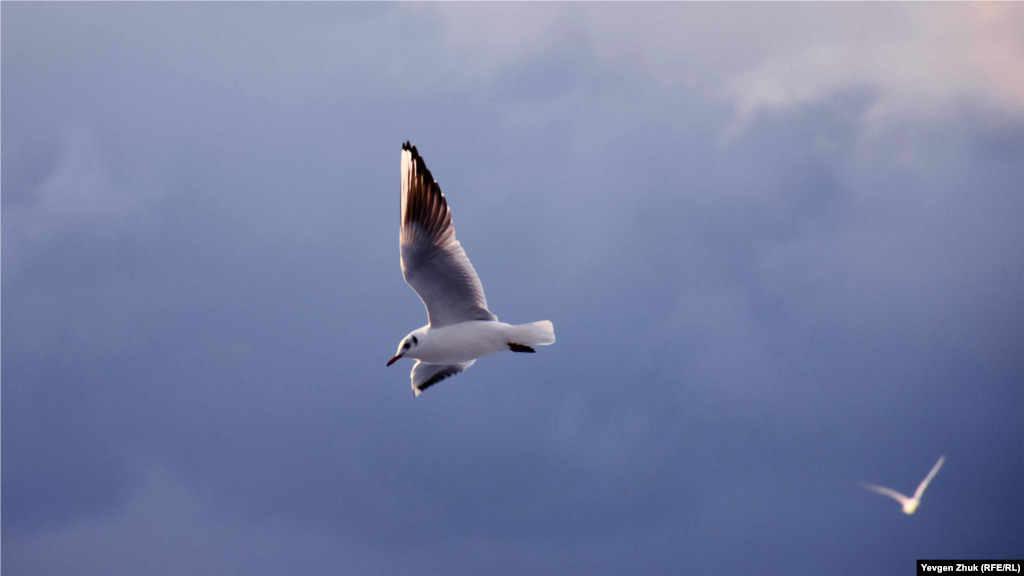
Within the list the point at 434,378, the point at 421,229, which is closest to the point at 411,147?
the point at 421,229

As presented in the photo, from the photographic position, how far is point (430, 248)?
1098cm

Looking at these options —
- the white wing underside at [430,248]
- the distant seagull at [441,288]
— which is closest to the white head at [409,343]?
the distant seagull at [441,288]

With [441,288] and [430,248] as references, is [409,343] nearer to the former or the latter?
[441,288]

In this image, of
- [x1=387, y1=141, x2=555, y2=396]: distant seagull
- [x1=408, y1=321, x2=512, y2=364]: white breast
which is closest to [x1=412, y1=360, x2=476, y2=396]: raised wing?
[x1=387, y1=141, x2=555, y2=396]: distant seagull

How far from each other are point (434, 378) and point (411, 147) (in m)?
4.43

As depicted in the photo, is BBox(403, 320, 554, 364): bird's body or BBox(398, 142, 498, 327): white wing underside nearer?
BBox(398, 142, 498, 327): white wing underside

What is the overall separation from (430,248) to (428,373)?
3.56 m

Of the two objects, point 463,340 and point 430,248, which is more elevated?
point 430,248

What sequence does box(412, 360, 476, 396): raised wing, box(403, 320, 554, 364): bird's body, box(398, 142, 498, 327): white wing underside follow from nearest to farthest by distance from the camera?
1. box(398, 142, 498, 327): white wing underside
2. box(403, 320, 554, 364): bird's body
3. box(412, 360, 476, 396): raised wing

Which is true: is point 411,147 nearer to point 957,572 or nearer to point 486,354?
point 486,354

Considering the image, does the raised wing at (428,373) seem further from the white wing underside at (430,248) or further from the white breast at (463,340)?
the white wing underside at (430,248)

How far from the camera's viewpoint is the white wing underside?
35.8 feet

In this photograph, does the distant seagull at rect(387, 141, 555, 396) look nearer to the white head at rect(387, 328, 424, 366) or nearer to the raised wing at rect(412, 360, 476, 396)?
the white head at rect(387, 328, 424, 366)

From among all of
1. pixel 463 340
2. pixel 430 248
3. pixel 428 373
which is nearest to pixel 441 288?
pixel 430 248
